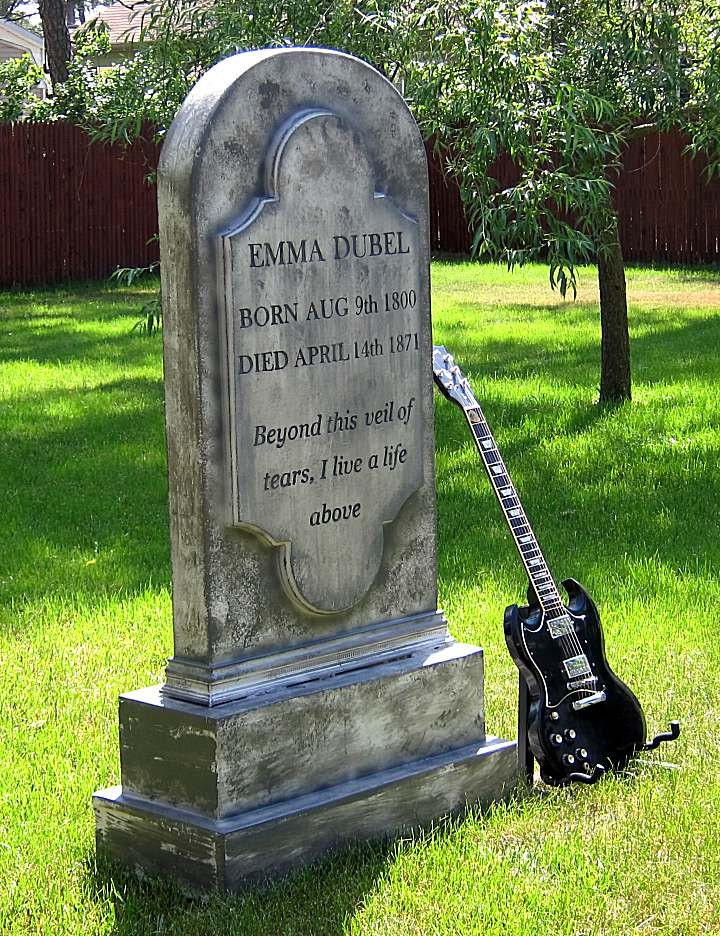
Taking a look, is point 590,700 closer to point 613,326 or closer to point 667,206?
point 613,326

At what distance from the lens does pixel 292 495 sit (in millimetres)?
4367

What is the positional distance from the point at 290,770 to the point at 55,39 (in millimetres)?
27370

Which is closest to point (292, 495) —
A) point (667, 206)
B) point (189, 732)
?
point (189, 732)

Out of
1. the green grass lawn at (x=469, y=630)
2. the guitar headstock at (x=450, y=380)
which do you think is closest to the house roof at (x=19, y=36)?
the green grass lawn at (x=469, y=630)

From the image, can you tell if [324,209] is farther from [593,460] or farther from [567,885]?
[593,460]

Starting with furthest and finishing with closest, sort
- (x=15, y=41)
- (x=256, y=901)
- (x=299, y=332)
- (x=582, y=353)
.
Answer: (x=15, y=41)
(x=582, y=353)
(x=299, y=332)
(x=256, y=901)

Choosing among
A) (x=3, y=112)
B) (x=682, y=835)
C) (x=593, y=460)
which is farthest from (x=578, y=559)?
(x=3, y=112)

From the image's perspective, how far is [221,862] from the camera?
407cm

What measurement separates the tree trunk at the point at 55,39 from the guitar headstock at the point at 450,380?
84.8 feet

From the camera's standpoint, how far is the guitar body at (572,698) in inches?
191

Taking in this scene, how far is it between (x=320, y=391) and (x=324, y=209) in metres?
0.52

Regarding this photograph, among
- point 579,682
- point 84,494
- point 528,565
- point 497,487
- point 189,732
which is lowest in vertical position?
point 84,494

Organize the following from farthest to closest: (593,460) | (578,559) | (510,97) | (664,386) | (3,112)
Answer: (3,112), (664,386), (593,460), (510,97), (578,559)

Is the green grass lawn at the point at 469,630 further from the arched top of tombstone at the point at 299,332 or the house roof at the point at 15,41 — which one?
the house roof at the point at 15,41
